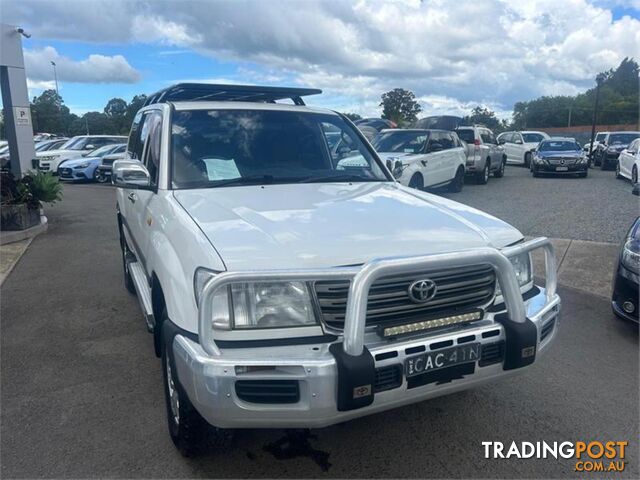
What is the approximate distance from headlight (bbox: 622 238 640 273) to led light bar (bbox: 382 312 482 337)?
254 centimetres

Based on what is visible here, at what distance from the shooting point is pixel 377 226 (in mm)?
2777

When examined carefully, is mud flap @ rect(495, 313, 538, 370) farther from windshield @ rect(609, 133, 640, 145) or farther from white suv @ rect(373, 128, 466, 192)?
windshield @ rect(609, 133, 640, 145)

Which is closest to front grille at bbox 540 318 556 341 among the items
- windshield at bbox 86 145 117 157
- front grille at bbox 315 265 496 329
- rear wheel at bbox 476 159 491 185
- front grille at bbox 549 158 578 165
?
front grille at bbox 315 265 496 329

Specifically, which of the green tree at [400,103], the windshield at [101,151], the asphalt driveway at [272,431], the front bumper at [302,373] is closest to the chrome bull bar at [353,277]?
the front bumper at [302,373]

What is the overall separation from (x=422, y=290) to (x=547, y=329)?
922mm

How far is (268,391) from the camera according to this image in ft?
7.33

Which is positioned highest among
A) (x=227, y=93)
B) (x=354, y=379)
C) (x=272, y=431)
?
(x=227, y=93)

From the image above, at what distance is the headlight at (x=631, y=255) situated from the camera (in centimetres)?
441

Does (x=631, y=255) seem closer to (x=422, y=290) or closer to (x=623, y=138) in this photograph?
(x=422, y=290)

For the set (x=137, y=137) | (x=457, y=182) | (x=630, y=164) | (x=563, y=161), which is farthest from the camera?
(x=563, y=161)

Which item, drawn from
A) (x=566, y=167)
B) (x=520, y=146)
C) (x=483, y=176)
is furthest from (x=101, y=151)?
(x=520, y=146)

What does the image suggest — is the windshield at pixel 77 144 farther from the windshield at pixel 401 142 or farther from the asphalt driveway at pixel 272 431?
the asphalt driveway at pixel 272 431

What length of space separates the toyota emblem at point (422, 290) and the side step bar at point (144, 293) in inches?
72.7

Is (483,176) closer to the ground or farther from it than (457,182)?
closer to the ground
